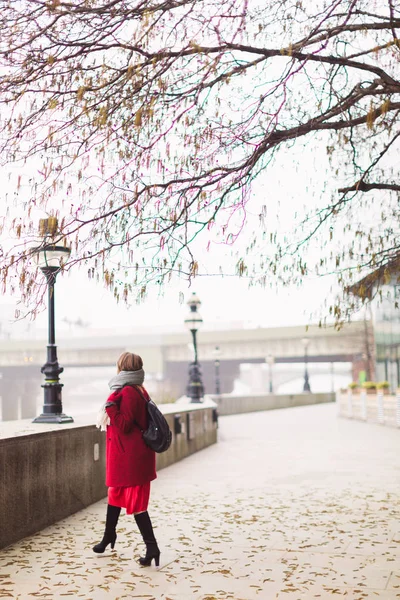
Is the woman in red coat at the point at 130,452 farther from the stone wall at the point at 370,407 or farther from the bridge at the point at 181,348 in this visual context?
the bridge at the point at 181,348

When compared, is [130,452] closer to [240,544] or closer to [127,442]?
[127,442]

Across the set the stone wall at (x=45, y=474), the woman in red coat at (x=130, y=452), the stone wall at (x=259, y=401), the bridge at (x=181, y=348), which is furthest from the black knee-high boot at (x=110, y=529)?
the bridge at (x=181, y=348)

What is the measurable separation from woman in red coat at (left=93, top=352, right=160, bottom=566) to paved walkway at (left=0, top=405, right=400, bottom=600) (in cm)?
47

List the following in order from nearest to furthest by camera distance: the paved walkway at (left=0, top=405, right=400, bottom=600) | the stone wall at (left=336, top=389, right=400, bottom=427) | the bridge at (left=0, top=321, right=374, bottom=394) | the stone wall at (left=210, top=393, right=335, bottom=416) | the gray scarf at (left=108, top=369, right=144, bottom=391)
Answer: the paved walkway at (left=0, top=405, right=400, bottom=600) → the gray scarf at (left=108, top=369, right=144, bottom=391) → the stone wall at (left=336, top=389, right=400, bottom=427) → the stone wall at (left=210, top=393, right=335, bottom=416) → the bridge at (left=0, top=321, right=374, bottom=394)

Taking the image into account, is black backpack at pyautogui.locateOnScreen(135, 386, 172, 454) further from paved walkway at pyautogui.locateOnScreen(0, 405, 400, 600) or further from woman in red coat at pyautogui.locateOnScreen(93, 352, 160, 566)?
paved walkway at pyautogui.locateOnScreen(0, 405, 400, 600)

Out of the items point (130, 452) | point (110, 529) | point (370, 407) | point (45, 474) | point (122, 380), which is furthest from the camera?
point (370, 407)

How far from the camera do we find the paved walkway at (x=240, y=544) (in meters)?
5.79

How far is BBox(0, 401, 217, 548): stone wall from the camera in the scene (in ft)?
24.2

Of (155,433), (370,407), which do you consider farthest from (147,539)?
(370,407)

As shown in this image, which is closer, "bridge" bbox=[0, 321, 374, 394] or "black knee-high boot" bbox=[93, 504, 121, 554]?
"black knee-high boot" bbox=[93, 504, 121, 554]

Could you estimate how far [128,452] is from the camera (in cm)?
639

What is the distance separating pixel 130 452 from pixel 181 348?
60.3 m

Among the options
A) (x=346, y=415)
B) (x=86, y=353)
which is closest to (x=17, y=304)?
(x=346, y=415)

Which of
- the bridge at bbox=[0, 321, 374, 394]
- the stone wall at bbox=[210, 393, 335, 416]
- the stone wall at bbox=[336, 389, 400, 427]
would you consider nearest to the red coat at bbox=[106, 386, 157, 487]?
the stone wall at bbox=[336, 389, 400, 427]
